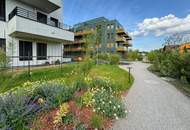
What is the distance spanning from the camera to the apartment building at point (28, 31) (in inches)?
517

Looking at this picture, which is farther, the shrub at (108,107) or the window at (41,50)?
the window at (41,50)

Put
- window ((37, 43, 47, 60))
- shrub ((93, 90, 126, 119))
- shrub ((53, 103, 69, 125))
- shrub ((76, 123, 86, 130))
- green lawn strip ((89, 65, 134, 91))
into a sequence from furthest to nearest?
window ((37, 43, 47, 60))
green lawn strip ((89, 65, 134, 91))
shrub ((93, 90, 126, 119))
shrub ((53, 103, 69, 125))
shrub ((76, 123, 86, 130))

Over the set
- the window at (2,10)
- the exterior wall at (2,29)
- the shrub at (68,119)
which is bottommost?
the shrub at (68,119)

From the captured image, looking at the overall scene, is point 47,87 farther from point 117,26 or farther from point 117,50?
point 117,26

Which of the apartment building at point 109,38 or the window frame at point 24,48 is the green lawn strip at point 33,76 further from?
the apartment building at point 109,38

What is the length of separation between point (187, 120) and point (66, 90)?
13.2 feet

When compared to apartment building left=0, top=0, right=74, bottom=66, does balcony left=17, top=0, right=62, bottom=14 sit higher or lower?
higher

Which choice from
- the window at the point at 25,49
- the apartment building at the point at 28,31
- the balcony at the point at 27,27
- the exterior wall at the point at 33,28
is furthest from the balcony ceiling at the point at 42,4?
the window at the point at 25,49

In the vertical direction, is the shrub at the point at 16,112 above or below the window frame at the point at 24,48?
below

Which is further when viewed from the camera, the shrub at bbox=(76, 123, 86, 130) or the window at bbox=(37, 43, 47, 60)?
the window at bbox=(37, 43, 47, 60)

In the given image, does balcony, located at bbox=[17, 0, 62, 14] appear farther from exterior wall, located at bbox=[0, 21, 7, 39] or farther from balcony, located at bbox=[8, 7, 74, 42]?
exterior wall, located at bbox=[0, 21, 7, 39]

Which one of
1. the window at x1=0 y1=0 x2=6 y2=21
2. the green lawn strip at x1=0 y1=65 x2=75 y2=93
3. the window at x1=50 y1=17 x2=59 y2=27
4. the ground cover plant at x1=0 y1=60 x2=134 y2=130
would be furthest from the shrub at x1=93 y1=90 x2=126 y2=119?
the window at x1=50 y1=17 x2=59 y2=27

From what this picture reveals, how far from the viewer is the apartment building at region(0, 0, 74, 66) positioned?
43.1 ft

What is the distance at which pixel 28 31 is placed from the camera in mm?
13258
